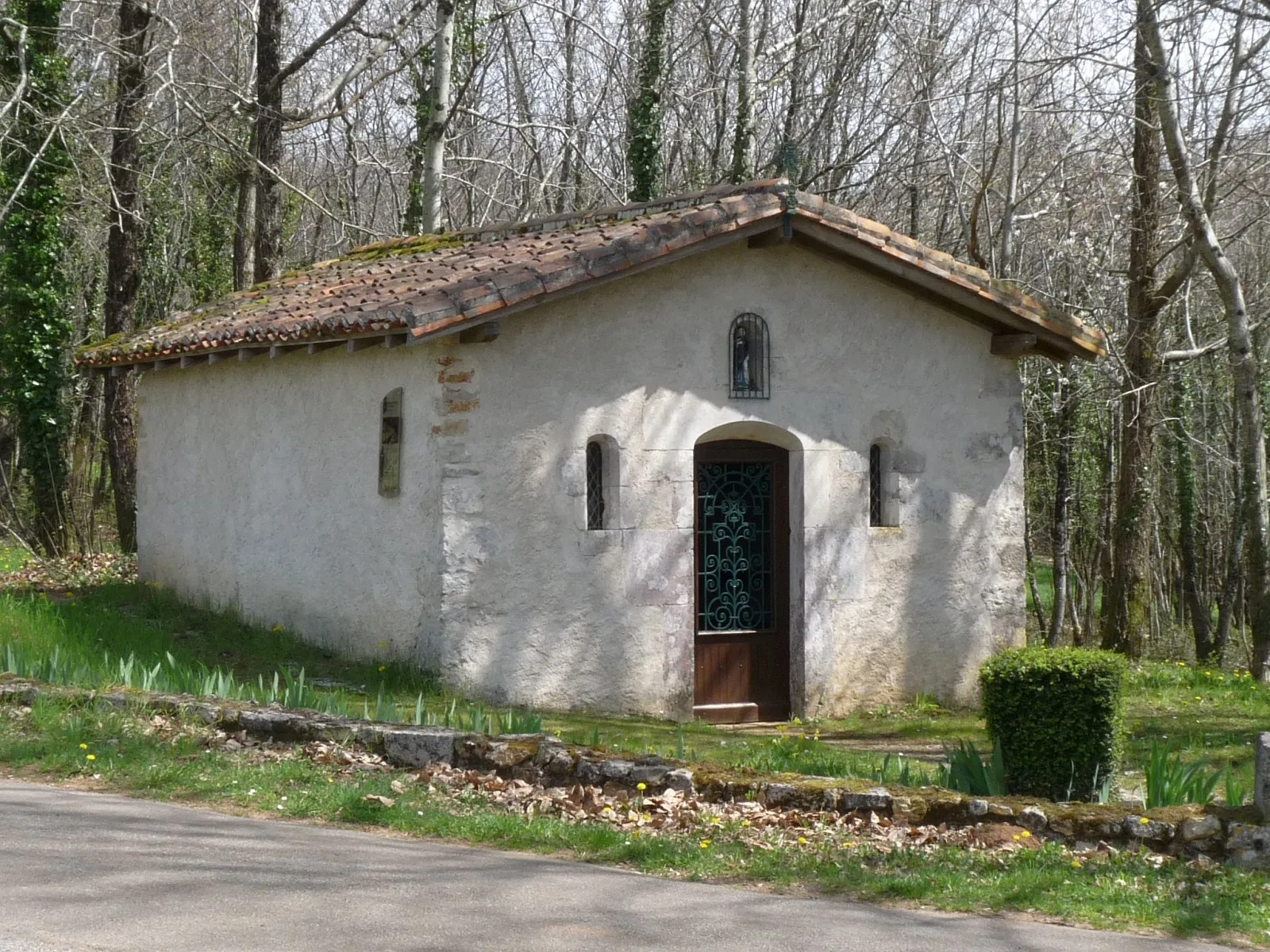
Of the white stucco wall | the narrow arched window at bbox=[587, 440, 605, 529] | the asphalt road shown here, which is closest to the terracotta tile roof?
the white stucco wall

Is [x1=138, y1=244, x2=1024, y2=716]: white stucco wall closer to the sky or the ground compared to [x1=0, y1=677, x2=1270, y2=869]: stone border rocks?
closer to the sky

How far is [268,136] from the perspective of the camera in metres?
20.8

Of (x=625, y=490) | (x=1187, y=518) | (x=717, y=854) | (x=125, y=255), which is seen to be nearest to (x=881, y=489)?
(x=625, y=490)

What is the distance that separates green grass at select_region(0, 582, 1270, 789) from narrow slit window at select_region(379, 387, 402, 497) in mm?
1472

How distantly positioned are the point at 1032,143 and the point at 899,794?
15953mm

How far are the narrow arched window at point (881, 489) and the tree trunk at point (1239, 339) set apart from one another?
11.9 ft

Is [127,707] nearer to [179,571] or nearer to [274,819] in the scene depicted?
[274,819]

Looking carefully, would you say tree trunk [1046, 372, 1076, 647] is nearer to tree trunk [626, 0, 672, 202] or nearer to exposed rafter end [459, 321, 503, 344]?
tree trunk [626, 0, 672, 202]

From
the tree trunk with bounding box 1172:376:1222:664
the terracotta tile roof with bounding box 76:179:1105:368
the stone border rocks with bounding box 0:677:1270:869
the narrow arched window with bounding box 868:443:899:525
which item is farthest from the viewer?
the tree trunk with bounding box 1172:376:1222:664

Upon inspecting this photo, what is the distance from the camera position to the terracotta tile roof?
1117cm

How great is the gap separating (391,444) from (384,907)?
269 inches

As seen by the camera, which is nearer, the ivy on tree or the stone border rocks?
the stone border rocks

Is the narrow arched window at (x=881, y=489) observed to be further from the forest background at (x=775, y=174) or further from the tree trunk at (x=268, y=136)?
the tree trunk at (x=268, y=136)

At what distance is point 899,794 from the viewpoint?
7305mm
